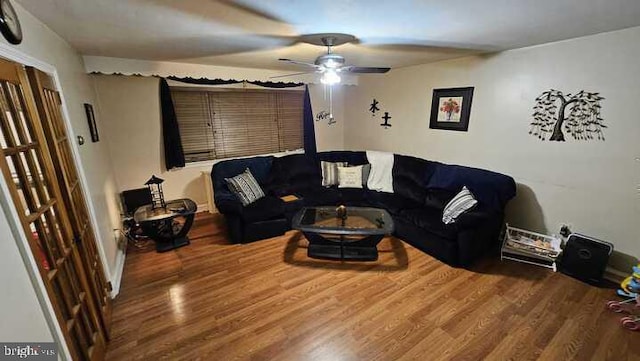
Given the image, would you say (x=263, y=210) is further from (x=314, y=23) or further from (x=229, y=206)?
(x=314, y=23)

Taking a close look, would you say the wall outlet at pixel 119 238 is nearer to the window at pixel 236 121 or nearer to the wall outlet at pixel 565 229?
the window at pixel 236 121

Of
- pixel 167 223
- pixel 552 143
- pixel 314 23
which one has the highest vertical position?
pixel 314 23

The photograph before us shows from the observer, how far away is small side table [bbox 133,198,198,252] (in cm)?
299

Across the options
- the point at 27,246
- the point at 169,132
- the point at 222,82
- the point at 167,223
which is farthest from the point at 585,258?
the point at 169,132

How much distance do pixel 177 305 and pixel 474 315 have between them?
253cm

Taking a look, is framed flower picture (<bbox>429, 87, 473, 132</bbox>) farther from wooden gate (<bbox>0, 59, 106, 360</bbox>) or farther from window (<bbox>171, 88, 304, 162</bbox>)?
wooden gate (<bbox>0, 59, 106, 360</bbox>)

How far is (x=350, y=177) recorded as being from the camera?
4191mm

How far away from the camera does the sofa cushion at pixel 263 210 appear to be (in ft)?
10.9

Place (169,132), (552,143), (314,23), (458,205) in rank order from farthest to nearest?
(169,132)
(458,205)
(552,143)
(314,23)

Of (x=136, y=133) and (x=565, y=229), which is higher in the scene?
(x=136, y=133)

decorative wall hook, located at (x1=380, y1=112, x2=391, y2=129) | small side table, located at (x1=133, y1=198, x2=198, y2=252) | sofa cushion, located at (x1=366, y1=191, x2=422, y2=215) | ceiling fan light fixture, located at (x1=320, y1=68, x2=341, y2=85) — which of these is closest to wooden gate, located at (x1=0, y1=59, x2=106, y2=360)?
small side table, located at (x1=133, y1=198, x2=198, y2=252)

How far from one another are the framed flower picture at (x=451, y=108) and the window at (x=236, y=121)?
7.85 ft

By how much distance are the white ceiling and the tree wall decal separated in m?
0.57

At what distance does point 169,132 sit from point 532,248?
485 cm
